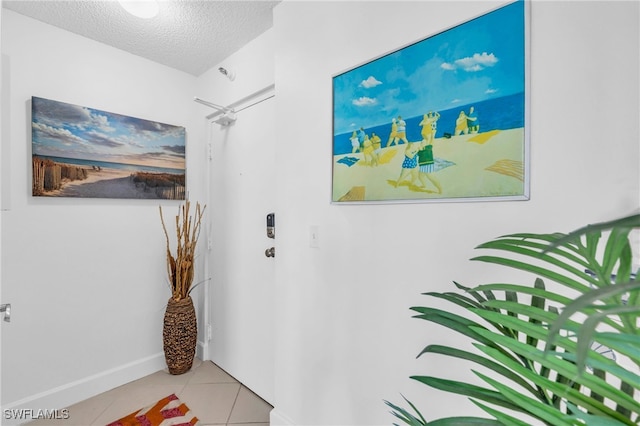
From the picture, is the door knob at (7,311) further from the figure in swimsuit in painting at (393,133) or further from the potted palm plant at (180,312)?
the figure in swimsuit in painting at (393,133)

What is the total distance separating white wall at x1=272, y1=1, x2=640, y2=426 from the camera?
76 cm

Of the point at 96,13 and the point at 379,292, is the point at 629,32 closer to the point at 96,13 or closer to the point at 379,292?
the point at 379,292

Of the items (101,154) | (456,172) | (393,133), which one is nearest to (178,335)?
(101,154)

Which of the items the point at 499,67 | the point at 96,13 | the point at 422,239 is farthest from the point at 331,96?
the point at 96,13

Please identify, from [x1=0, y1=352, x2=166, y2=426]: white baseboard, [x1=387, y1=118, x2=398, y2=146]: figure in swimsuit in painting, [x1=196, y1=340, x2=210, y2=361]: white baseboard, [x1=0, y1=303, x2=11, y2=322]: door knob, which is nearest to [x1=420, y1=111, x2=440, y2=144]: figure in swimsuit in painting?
[x1=387, y1=118, x2=398, y2=146]: figure in swimsuit in painting

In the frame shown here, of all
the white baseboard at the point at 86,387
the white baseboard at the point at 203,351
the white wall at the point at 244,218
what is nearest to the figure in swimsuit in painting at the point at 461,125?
the white wall at the point at 244,218

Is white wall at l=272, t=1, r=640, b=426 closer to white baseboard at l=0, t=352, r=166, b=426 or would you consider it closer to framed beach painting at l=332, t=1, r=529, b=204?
framed beach painting at l=332, t=1, r=529, b=204

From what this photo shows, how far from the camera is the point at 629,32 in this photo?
0.72 metres

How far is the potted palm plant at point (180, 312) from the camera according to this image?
6.93 feet

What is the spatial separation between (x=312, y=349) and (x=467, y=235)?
947mm

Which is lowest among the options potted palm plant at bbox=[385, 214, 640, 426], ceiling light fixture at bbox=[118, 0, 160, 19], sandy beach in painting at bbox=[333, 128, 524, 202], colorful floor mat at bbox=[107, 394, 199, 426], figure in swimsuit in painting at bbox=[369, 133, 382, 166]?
colorful floor mat at bbox=[107, 394, 199, 426]

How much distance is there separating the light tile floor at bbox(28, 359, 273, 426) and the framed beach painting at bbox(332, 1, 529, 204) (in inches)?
61.0

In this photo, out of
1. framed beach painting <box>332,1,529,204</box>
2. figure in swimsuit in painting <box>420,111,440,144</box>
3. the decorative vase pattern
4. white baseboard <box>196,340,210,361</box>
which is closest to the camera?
framed beach painting <box>332,1,529,204</box>

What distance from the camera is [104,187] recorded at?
78.7 inches
